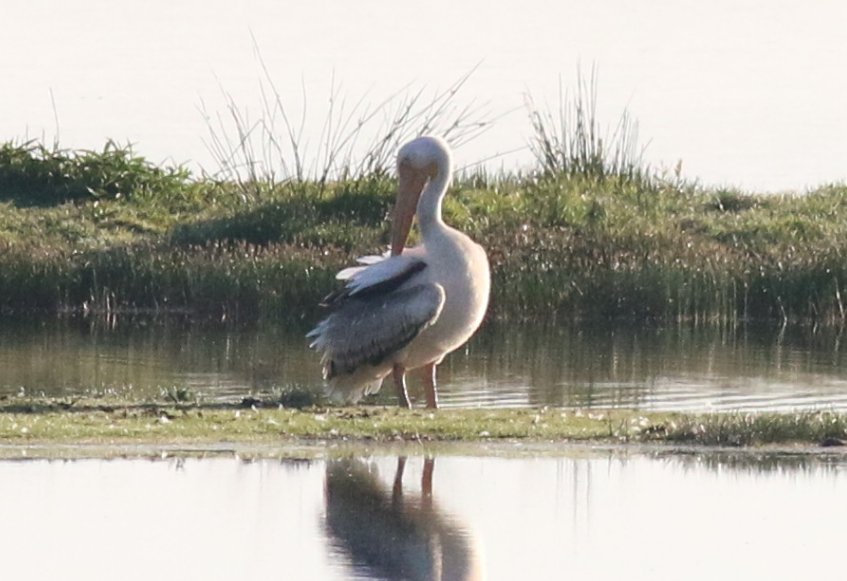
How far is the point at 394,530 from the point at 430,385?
5.74m

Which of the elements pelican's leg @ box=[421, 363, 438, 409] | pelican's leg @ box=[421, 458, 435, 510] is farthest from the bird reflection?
pelican's leg @ box=[421, 363, 438, 409]

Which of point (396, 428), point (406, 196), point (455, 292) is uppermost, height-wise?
point (406, 196)

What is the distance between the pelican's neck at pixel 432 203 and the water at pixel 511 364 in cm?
186

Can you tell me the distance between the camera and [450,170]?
16.0 m

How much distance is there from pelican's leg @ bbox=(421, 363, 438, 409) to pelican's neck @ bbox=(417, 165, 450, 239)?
3.52 feet

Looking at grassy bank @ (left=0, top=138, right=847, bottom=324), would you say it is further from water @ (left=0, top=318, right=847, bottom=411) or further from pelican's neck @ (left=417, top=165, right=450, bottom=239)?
pelican's neck @ (left=417, top=165, right=450, bottom=239)

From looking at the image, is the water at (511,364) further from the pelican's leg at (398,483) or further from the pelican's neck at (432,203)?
the pelican's leg at (398,483)

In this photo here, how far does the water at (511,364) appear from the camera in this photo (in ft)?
55.9

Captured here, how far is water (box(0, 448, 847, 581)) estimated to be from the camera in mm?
8859

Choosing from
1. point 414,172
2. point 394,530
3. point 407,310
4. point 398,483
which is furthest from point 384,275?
point 394,530

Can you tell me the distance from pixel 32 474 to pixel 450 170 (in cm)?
576

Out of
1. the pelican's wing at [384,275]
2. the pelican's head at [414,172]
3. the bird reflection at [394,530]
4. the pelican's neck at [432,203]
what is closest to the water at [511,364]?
the pelican's wing at [384,275]

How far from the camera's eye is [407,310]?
14641 mm

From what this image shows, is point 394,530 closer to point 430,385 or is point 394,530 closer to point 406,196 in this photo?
point 430,385
